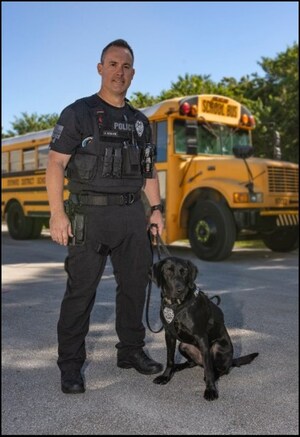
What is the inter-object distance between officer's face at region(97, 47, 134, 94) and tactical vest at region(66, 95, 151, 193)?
112 millimetres

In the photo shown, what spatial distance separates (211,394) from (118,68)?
0.74m

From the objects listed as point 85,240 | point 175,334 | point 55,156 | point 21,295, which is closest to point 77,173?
point 55,156

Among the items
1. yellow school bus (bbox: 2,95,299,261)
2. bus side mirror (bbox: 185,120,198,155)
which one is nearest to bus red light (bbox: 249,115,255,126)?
yellow school bus (bbox: 2,95,299,261)

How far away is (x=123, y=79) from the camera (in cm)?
85

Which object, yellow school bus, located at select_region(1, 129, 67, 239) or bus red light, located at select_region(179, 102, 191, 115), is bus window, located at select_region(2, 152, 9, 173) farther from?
bus red light, located at select_region(179, 102, 191, 115)

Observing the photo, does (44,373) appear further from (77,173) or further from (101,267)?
(77,173)

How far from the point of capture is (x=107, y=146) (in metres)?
0.96

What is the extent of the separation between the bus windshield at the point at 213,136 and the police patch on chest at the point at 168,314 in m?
0.84

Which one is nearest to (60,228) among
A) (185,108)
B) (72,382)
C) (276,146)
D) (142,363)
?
(142,363)

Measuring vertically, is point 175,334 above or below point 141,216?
below

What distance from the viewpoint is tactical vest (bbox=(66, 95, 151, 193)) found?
95 centimetres

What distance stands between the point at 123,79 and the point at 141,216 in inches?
13.9

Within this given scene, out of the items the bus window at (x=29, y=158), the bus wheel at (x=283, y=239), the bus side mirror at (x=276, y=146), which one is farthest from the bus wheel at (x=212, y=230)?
the bus window at (x=29, y=158)

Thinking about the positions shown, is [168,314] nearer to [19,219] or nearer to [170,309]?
[170,309]
